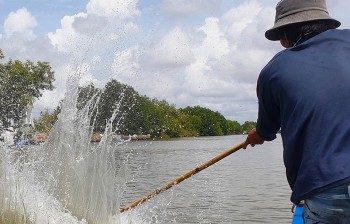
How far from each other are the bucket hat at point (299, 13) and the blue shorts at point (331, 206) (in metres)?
0.97

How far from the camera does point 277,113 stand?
119 inches

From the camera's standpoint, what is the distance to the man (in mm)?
2490

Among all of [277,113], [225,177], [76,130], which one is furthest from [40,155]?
[225,177]

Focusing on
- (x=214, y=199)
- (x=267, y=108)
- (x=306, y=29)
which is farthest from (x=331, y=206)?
(x=214, y=199)

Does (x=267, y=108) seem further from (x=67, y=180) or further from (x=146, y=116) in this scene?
(x=146, y=116)

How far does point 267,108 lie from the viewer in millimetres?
3010

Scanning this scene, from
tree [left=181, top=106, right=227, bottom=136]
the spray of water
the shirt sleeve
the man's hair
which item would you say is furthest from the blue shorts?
tree [left=181, top=106, right=227, bottom=136]

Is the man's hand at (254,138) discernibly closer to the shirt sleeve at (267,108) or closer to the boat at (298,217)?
the shirt sleeve at (267,108)

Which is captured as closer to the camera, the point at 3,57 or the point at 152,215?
the point at 152,215

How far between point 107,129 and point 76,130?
485 mm

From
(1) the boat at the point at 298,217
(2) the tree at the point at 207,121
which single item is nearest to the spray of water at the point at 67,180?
(1) the boat at the point at 298,217

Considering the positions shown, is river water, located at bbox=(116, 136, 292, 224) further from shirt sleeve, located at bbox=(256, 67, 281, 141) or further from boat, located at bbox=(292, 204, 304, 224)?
shirt sleeve, located at bbox=(256, 67, 281, 141)

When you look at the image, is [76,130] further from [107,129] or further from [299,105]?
[299,105]

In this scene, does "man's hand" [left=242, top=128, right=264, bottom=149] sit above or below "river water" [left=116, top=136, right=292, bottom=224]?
above
